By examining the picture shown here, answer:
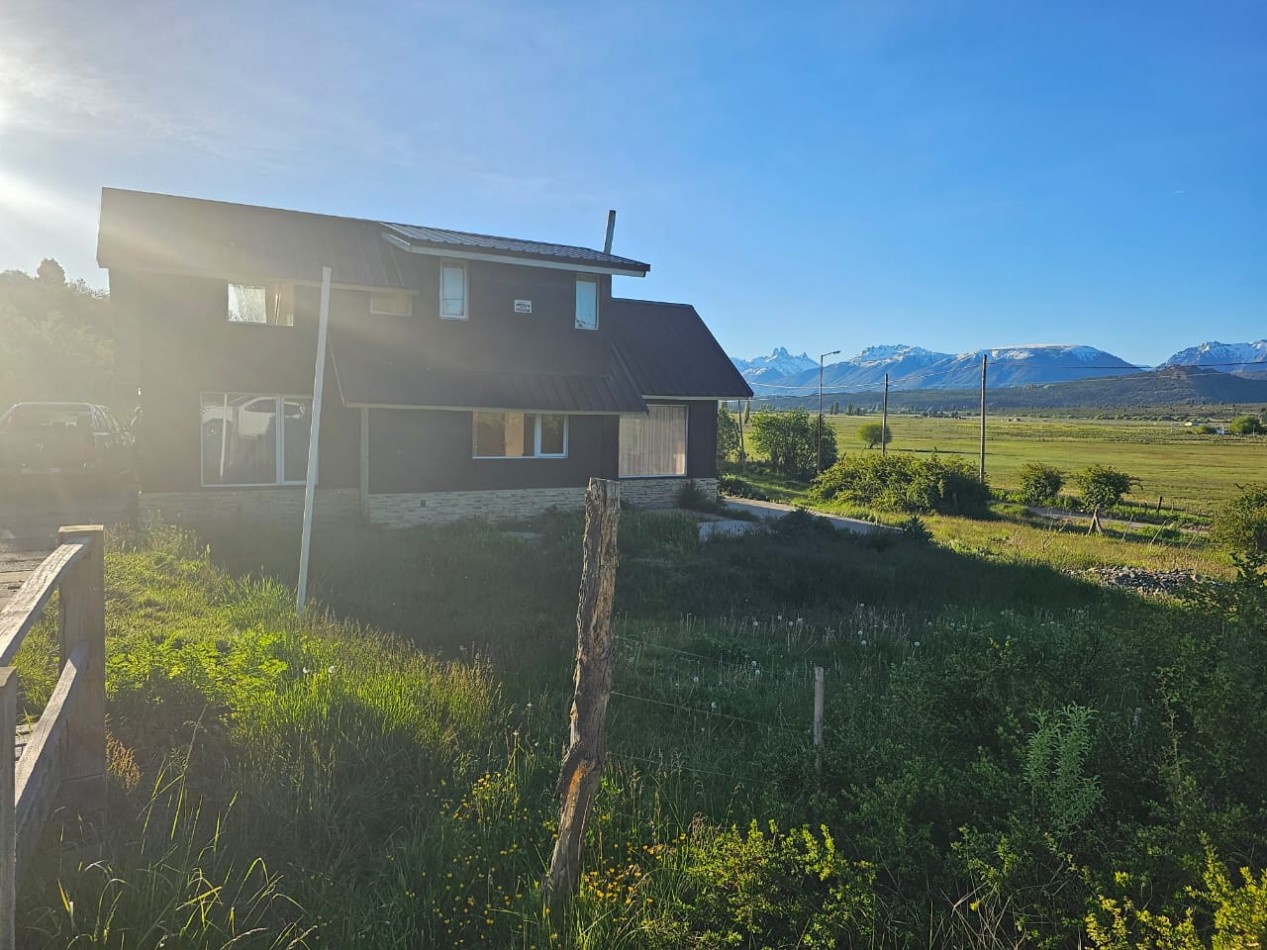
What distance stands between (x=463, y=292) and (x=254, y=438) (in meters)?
5.42

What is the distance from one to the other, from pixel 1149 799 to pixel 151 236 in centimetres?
1785

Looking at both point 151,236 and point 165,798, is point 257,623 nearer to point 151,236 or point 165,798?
point 165,798

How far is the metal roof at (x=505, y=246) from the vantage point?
1705cm

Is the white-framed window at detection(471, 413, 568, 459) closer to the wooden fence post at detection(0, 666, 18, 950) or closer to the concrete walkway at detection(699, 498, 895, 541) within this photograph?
the concrete walkway at detection(699, 498, 895, 541)

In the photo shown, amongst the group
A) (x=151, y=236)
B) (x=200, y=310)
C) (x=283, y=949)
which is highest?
(x=151, y=236)

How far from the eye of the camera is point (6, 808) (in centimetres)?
213

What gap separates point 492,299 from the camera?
60.3ft

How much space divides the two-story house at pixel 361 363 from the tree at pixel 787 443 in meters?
16.8

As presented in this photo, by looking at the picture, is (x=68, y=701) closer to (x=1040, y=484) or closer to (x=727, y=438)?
(x=1040, y=484)

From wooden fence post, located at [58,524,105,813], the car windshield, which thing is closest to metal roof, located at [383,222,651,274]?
the car windshield

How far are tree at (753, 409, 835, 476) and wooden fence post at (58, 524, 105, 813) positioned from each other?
33.1 m

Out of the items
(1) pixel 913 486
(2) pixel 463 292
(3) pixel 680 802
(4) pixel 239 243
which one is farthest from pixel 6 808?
(1) pixel 913 486

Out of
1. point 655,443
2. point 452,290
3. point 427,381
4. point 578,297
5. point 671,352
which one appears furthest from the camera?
point 671,352

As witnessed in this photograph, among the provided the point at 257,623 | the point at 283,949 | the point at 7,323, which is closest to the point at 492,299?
the point at 257,623
